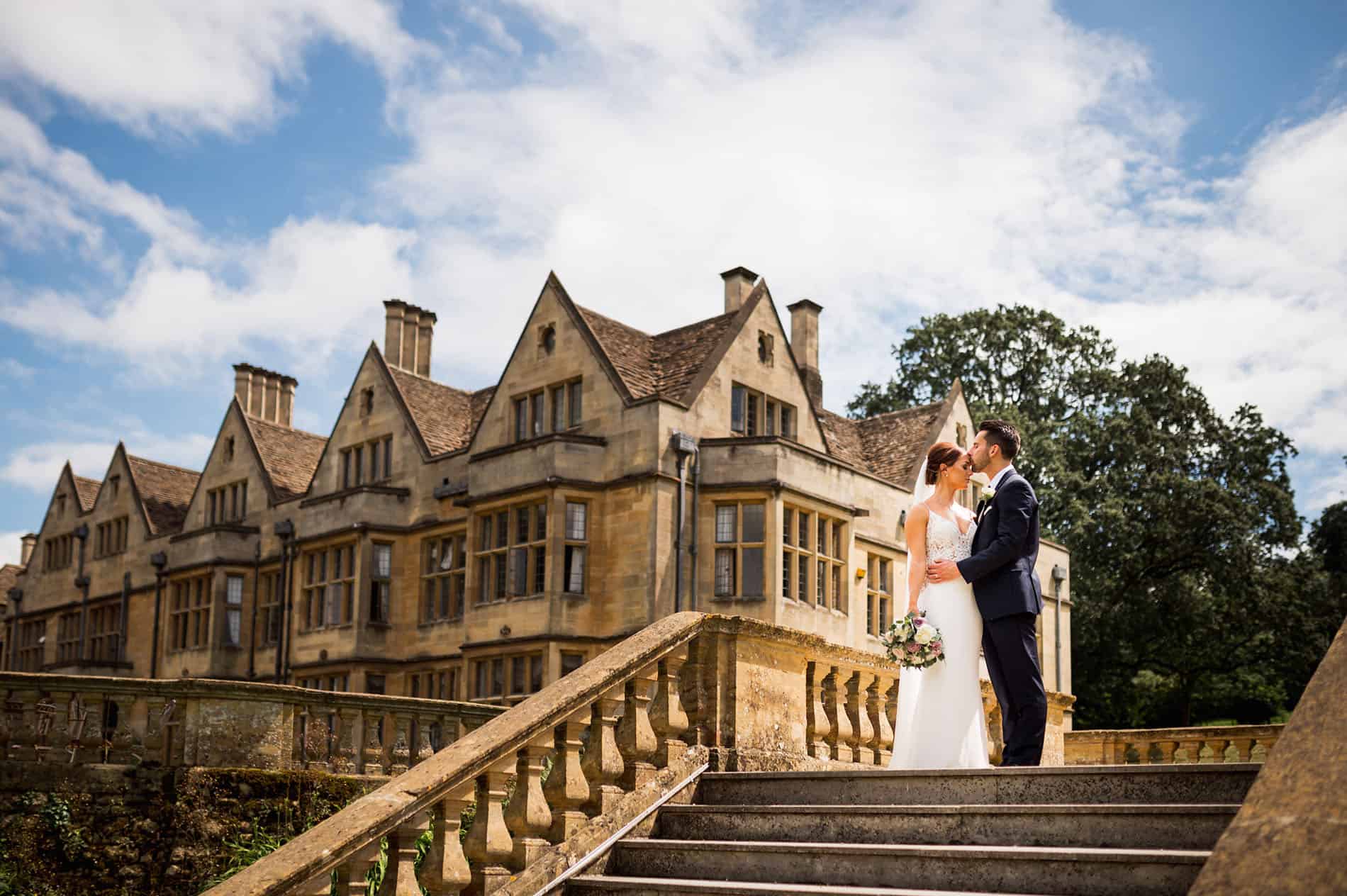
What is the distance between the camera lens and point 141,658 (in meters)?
36.3

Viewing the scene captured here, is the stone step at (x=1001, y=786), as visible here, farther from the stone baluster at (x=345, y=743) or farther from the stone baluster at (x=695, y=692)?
the stone baluster at (x=345, y=743)

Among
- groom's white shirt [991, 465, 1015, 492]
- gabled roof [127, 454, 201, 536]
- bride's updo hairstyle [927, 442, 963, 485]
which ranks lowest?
groom's white shirt [991, 465, 1015, 492]

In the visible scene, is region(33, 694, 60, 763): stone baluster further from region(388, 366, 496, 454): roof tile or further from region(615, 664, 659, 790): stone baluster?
region(388, 366, 496, 454): roof tile

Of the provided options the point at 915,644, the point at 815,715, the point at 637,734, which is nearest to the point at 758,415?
the point at 815,715

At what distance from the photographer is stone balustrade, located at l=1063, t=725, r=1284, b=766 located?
49.2 ft

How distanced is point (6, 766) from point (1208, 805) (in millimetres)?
11103

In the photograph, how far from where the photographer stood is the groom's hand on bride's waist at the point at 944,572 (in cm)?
761

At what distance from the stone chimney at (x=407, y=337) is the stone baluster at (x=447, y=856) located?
28.2m

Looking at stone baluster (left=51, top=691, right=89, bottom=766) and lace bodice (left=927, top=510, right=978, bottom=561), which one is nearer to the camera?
lace bodice (left=927, top=510, right=978, bottom=561)

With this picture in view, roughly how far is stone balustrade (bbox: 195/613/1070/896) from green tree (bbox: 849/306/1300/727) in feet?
109

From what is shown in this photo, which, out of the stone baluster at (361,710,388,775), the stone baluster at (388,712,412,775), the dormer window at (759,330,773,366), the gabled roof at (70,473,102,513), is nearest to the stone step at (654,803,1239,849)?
the stone baluster at (361,710,388,775)

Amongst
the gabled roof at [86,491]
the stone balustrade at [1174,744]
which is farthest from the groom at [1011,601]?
the gabled roof at [86,491]

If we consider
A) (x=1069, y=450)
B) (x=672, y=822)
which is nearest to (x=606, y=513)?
(x=672, y=822)

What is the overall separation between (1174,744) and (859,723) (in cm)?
956
